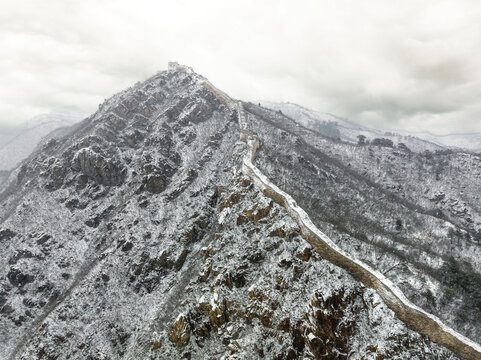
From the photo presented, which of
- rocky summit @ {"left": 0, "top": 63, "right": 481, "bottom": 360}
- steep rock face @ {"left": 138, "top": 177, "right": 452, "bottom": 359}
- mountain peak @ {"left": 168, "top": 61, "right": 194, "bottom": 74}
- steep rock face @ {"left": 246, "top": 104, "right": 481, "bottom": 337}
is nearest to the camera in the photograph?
steep rock face @ {"left": 138, "top": 177, "right": 452, "bottom": 359}

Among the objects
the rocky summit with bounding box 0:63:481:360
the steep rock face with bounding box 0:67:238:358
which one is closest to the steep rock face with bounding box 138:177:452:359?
the rocky summit with bounding box 0:63:481:360

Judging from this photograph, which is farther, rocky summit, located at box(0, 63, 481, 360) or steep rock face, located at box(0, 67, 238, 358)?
steep rock face, located at box(0, 67, 238, 358)

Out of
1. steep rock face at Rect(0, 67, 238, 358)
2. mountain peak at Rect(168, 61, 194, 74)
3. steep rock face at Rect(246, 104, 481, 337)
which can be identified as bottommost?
steep rock face at Rect(0, 67, 238, 358)

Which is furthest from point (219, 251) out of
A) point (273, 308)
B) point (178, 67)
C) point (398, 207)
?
point (178, 67)

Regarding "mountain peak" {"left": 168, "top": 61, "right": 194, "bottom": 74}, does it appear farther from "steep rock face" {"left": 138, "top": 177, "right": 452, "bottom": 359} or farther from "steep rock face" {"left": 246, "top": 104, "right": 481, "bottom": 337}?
"steep rock face" {"left": 138, "top": 177, "right": 452, "bottom": 359}

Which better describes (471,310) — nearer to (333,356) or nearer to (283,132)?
(333,356)

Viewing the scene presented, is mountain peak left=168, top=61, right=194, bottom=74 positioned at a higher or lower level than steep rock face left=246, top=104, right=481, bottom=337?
higher

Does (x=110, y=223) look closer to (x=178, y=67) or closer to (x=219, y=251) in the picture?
(x=219, y=251)

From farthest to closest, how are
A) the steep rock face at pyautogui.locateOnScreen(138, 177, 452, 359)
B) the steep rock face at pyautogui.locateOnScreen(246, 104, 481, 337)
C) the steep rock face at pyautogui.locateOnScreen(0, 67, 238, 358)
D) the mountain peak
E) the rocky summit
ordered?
1. the mountain peak
2. the steep rock face at pyautogui.locateOnScreen(0, 67, 238, 358)
3. the steep rock face at pyautogui.locateOnScreen(246, 104, 481, 337)
4. the rocky summit
5. the steep rock face at pyautogui.locateOnScreen(138, 177, 452, 359)

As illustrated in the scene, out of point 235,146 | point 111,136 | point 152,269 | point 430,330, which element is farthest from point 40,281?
point 430,330

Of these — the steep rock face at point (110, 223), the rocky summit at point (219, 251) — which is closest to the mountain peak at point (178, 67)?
the rocky summit at point (219, 251)
